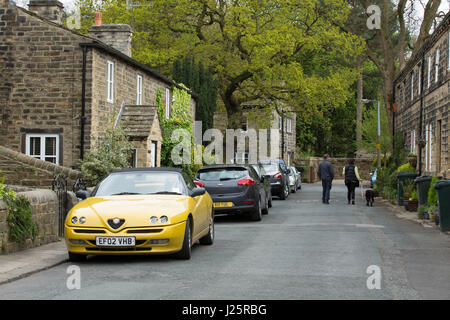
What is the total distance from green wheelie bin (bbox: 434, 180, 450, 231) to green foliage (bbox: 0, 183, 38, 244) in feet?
30.2

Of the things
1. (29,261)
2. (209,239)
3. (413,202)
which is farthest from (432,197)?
(29,261)

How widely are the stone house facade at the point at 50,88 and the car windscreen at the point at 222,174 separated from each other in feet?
18.1

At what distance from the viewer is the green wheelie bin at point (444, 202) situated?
599 inches

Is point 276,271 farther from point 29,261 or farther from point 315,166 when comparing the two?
point 315,166

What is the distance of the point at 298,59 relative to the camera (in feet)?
184

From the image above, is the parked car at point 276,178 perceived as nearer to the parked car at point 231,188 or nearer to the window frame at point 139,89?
the window frame at point 139,89

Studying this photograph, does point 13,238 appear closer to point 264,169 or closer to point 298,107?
point 264,169

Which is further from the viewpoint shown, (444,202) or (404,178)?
(404,178)

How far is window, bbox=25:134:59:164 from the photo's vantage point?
2253 cm

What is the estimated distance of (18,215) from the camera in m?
11.2

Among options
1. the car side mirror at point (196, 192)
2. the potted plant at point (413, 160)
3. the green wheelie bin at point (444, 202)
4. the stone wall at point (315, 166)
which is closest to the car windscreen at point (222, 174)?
the green wheelie bin at point (444, 202)

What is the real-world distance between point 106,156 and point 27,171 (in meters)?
2.77
